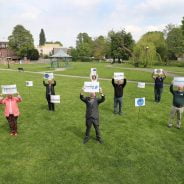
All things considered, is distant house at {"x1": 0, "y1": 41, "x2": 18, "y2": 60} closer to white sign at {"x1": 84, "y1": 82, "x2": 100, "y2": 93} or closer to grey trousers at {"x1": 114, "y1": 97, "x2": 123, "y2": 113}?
grey trousers at {"x1": 114, "y1": 97, "x2": 123, "y2": 113}

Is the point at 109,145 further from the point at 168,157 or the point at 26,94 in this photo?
the point at 26,94

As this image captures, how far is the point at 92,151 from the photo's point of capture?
915cm

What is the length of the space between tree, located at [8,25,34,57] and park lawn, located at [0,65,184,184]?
88.5 meters

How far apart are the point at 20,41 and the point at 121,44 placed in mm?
40588

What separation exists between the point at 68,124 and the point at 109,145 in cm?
320

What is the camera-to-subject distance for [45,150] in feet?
30.4

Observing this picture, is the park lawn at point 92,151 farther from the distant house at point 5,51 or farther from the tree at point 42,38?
the tree at point 42,38

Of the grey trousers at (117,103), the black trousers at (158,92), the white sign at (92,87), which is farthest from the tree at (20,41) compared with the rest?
the white sign at (92,87)

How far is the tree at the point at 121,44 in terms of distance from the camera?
88.4 meters

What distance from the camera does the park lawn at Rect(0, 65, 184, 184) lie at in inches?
296

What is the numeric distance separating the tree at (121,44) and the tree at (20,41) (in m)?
32.9

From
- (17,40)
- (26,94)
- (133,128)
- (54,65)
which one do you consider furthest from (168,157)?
(17,40)

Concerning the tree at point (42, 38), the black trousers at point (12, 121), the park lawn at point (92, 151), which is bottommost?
the park lawn at point (92, 151)

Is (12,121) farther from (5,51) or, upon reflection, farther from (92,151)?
(5,51)
